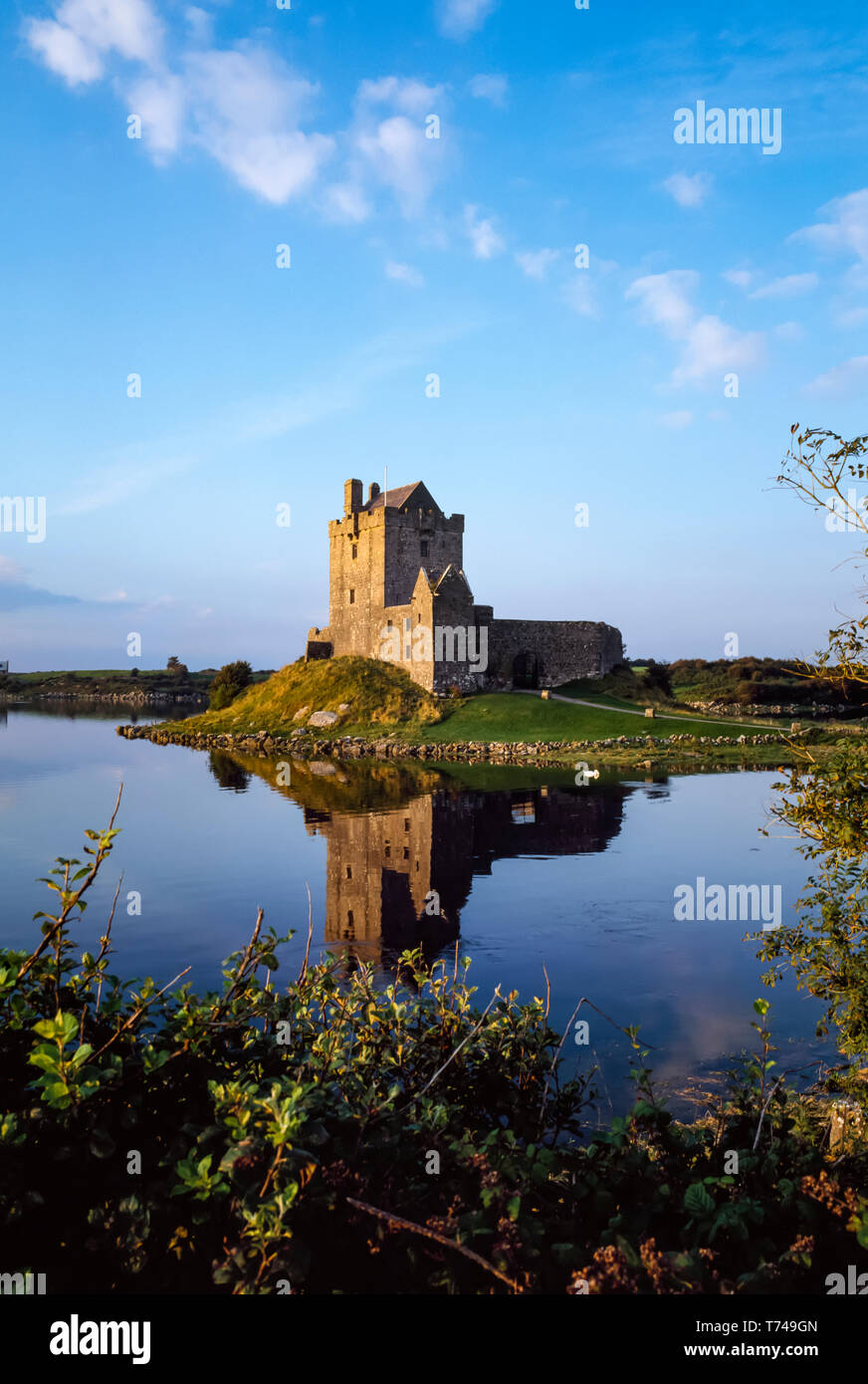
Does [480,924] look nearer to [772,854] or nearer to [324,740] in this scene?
[772,854]

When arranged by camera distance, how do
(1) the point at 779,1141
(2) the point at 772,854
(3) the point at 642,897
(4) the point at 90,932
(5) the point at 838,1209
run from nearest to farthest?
1. (5) the point at 838,1209
2. (1) the point at 779,1141
3. (4) the point at 90,932
4. (3) the point at 642,897
5. (2) the point at 772,854

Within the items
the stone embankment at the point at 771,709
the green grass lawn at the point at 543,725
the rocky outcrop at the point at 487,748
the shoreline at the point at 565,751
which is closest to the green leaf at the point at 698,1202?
the shoreline at the point at 565,751

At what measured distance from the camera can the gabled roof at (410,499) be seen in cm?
6069

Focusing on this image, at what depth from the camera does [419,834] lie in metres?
23.3

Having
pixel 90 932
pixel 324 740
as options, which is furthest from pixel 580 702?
pixel 90 932

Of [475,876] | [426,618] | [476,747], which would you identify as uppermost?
[426,618]

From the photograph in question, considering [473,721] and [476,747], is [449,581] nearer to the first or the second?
[473,721]

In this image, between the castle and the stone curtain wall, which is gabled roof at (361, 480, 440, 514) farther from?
the stone curtain wall

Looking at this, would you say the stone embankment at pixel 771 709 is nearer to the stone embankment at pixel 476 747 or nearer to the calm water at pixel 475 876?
the stone embankment at pixel 476 747

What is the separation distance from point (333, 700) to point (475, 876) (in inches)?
1525

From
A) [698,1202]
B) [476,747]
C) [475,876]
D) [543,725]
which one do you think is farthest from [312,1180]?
[543,725]

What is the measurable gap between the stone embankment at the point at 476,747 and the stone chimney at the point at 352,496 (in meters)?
19.5
